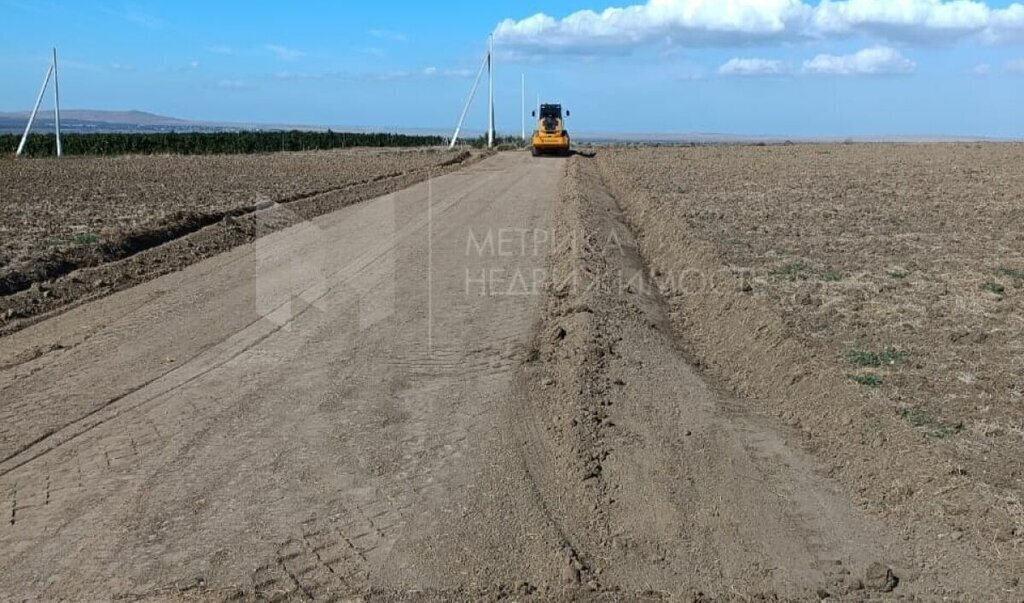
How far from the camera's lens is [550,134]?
4584cm

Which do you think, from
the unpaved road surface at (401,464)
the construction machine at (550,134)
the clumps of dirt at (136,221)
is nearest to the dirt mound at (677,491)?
the unpaved road surface at (401,464)

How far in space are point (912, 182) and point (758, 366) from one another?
83.5 ft

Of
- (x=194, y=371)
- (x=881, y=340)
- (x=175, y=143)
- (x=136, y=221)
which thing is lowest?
(x=194, y=371)

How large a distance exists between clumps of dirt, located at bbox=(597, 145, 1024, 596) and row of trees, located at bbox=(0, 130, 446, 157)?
49.5 meters

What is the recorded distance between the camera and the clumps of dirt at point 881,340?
559 cm

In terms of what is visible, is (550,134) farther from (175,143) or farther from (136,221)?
(175,143)

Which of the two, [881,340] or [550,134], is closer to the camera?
[881,340]

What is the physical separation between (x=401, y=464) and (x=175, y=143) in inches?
2542

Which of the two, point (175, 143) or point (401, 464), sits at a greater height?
point (175, 143)

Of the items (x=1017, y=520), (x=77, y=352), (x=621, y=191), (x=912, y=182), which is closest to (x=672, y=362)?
(x=1017, y=520)

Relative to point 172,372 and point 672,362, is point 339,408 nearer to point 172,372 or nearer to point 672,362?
point 172,372

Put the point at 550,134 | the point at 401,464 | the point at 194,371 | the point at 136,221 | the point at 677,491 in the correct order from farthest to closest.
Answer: the point at 550,134 → the point at 136,221 → the point at 194,371 → the point at 401,464 → the point at 677,491

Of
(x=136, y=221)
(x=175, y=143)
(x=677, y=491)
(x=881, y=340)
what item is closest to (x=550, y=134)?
(x=136, y=221)

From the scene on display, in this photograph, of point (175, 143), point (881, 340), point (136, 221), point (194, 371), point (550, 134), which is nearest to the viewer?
point (194, 371)
